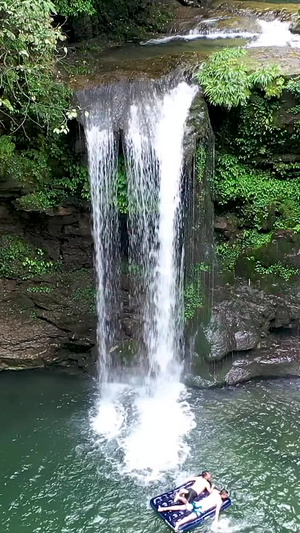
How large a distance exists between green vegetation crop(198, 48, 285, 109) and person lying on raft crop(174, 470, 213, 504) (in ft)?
20.2

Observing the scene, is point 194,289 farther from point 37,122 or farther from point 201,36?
point 201,36

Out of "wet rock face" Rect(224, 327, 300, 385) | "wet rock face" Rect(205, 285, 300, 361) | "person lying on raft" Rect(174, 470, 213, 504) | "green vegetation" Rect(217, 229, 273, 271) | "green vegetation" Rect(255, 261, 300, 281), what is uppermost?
"green vegetation" Rect(217, 229, 273, 271)

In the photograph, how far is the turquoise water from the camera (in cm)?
769

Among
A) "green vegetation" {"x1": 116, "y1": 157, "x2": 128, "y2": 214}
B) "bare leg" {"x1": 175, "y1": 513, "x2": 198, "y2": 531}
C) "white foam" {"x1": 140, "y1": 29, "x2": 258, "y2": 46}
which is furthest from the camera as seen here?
"white foam" {"x1": 140, "y1": 29, "x2": 258, "y2": 46}

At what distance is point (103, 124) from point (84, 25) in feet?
14.5

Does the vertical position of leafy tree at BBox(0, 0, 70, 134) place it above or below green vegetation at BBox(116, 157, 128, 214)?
above

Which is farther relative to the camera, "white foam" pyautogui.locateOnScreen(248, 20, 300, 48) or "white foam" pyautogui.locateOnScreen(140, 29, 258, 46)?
"white foam" pyautogui.locateOnScreen(140, 29, 258, 46)

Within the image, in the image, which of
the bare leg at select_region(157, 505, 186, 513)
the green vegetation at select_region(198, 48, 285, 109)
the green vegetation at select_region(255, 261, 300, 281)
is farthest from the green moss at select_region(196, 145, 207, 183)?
the bare leg at select_region(157, 505, 186, 513)

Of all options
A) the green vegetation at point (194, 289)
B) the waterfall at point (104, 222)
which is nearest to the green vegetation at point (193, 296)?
the green vegetation at point (194, 289)

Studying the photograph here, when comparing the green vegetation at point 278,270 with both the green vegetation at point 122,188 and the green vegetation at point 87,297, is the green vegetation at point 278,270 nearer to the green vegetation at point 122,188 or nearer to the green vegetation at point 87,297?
the green vegetation at point 122,188

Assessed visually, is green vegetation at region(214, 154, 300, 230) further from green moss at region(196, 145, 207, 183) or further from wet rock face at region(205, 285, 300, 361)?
wet rock face at region(205, 285, 300, 361)

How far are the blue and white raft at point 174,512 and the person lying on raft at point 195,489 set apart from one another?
0.07 meters

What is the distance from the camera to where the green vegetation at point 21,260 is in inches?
427

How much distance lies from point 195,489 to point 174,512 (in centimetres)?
42
